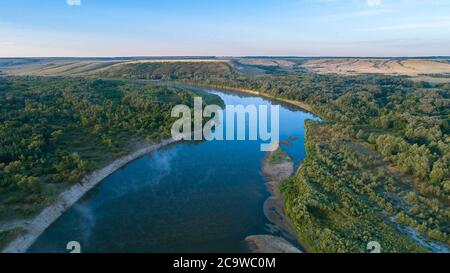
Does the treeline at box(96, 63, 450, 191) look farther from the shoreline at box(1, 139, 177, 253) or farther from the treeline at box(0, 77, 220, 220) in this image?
the shoreline at box(1, 139, 177, 253)

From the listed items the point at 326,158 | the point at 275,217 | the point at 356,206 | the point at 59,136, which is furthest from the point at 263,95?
the point at 275,217

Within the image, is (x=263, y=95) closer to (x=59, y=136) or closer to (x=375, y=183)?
(x=59, y=136)

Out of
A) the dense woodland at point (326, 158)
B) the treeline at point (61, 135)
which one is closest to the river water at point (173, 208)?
the dense woodland at point (326, 158)

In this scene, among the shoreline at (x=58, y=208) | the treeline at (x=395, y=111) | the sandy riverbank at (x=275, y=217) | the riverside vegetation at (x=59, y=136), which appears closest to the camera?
the shoreline at (x=58, y=208)

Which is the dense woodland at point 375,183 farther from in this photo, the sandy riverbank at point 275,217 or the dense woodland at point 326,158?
the sandy riverbank at point 275,217
